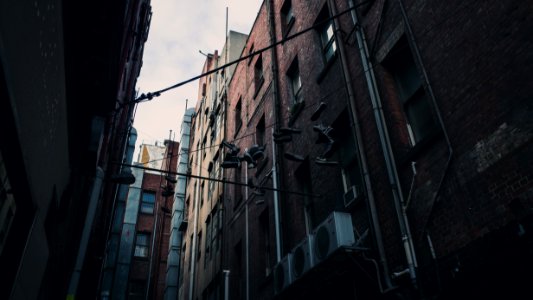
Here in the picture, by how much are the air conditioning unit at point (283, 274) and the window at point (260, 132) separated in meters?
7.89

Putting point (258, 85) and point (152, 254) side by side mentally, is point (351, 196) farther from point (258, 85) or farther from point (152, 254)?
point (152, 254)

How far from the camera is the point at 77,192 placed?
34.0 feet

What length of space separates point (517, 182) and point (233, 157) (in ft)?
25.3

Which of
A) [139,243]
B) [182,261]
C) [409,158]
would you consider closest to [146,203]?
[139,243]

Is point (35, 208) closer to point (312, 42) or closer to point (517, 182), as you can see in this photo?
point (517, 182)

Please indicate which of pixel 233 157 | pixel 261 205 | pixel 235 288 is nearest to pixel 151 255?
pixel 235 288

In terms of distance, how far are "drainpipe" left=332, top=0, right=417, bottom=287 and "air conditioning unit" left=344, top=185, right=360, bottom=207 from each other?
125 centimetres

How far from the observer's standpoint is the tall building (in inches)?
219

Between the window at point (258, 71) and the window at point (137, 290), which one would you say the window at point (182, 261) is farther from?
the window at point (258, 71)

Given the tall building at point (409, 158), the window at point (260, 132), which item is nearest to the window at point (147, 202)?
the window at point (260, 132)

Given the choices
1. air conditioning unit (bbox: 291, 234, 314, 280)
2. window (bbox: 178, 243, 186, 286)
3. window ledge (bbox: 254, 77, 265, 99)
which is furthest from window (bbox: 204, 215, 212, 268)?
air conditioning unit (bbox: 291, 234, 314, 280)

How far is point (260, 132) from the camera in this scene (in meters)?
17.2

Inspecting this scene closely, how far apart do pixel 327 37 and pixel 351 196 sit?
5377mm

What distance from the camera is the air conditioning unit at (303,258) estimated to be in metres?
8.22
